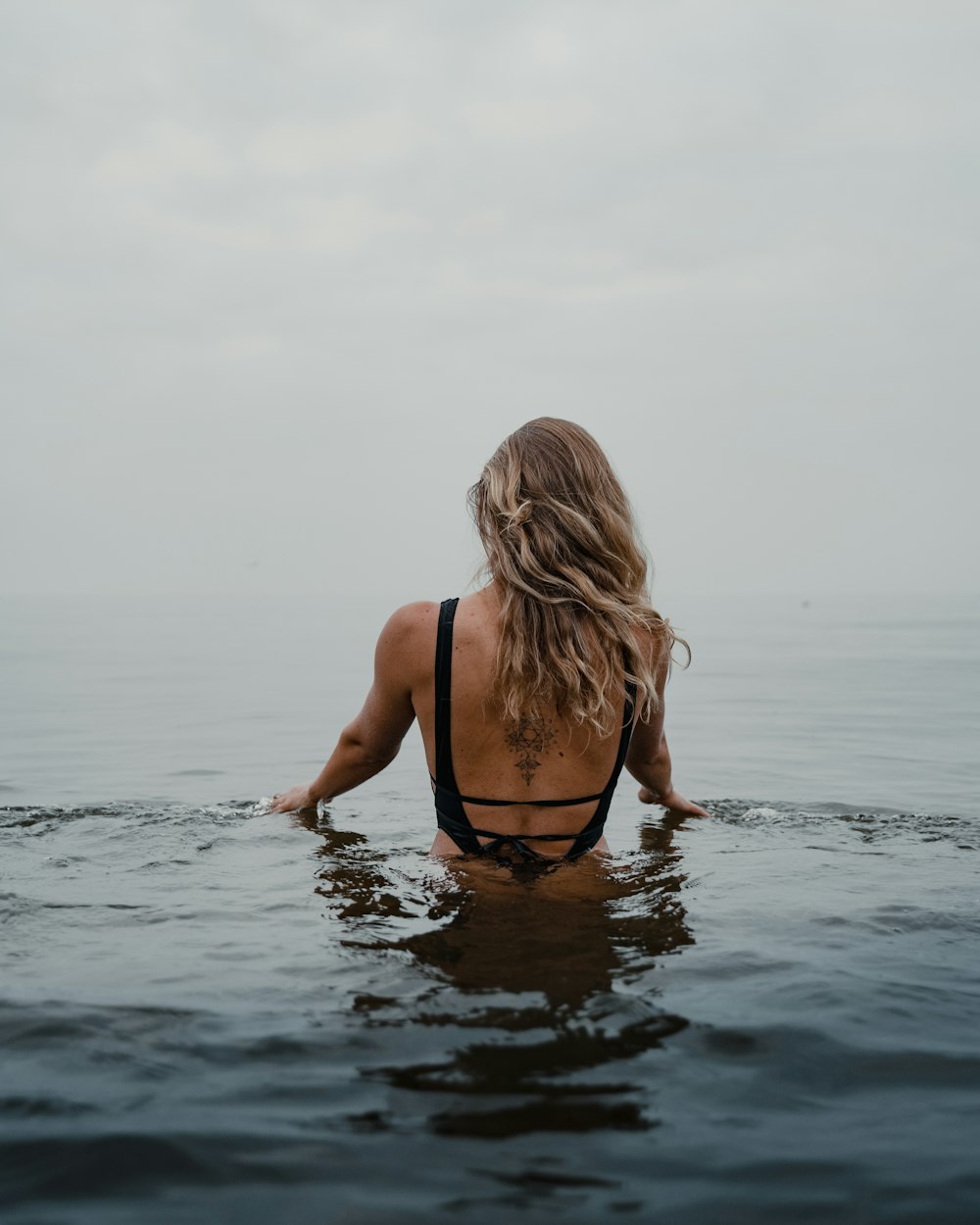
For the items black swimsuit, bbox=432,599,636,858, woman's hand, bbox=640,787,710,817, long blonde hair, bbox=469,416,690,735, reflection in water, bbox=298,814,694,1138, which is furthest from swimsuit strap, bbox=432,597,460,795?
woman's hand, bbox=640,787,710,817

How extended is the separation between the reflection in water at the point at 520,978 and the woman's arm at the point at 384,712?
0.44 meters

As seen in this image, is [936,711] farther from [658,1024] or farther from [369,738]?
[658,1024]

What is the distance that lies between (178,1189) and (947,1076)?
1875 millimetres

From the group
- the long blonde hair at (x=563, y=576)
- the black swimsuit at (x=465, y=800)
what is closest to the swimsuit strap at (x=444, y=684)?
the black swimsuit at (x=465, y=800)

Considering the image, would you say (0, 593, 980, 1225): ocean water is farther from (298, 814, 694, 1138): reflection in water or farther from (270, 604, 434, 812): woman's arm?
(270, 604, 434, 812): woman's arm

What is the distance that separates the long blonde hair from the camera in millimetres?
4016

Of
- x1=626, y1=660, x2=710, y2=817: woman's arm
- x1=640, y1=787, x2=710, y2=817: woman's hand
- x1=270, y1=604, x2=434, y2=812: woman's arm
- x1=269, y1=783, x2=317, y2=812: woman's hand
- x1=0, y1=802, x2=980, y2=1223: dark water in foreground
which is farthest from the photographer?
x1=640, y1=787, x2=710, y2=817: woman's hand

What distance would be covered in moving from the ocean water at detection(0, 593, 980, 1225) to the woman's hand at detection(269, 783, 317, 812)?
19cm

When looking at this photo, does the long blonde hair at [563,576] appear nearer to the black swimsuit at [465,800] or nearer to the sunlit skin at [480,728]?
the sunlit skin at [480,728]

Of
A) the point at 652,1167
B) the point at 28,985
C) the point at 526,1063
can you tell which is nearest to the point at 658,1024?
the point at 526,1063

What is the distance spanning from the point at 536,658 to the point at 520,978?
4.17ft

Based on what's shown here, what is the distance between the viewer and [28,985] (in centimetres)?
314

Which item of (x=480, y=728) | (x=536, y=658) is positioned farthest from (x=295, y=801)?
(x=536, y=658)

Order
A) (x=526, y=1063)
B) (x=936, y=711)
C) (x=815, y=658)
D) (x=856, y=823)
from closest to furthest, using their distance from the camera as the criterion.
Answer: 1. (x=526, y=1063)
2. (x=856, y=823)
3. (x=936, y=711)
4. (x=815, y=658)
